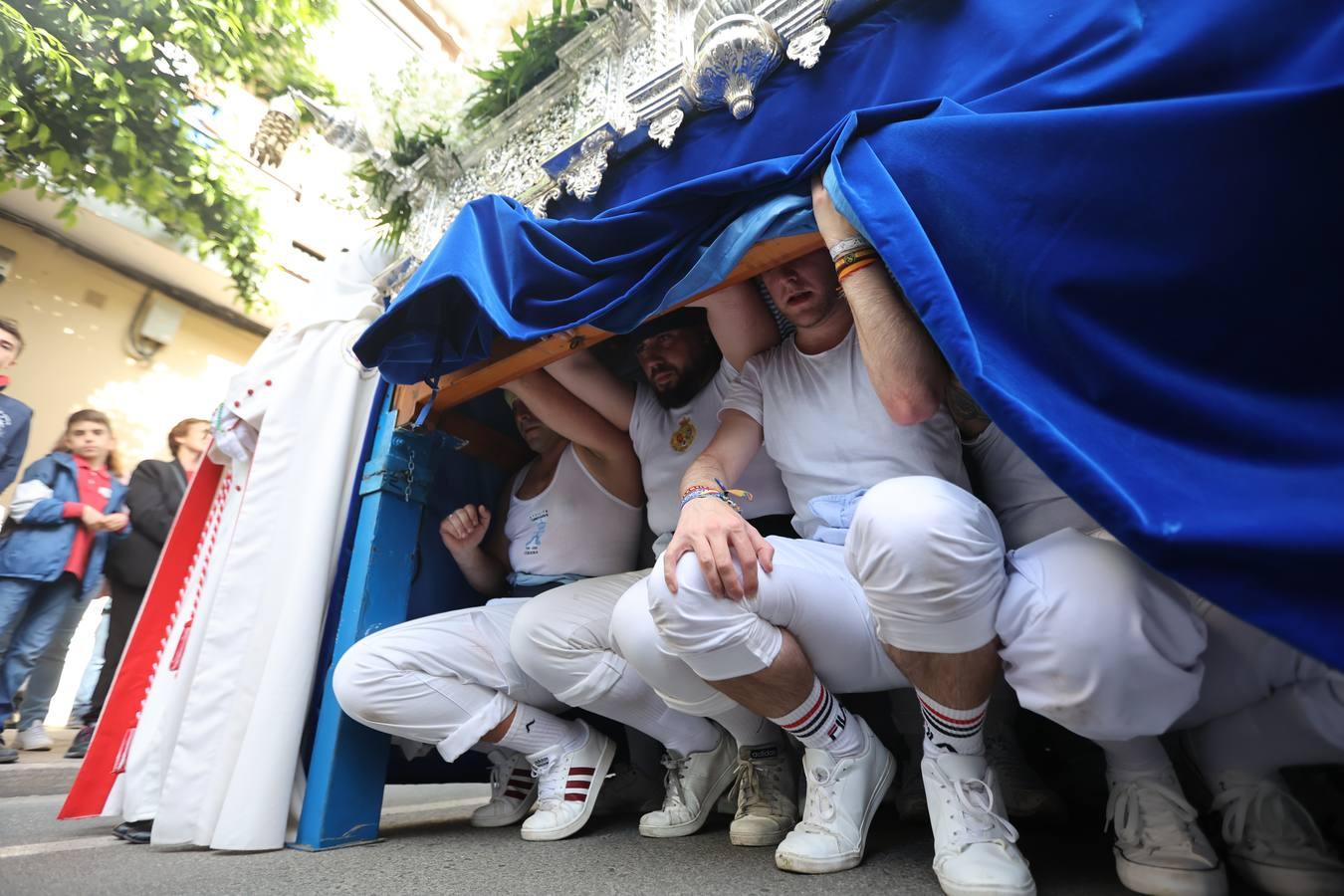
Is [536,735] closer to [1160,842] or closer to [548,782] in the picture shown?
[548,782]

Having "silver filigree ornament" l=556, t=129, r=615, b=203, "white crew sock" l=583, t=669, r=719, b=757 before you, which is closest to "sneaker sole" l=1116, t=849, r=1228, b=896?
"white crew sock" l=583, t=669, r=719, b=757

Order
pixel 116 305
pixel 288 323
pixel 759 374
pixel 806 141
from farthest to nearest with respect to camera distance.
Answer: pixel 116 305 → pixel 288 323 → pixel 759 374 → pixel 806 141

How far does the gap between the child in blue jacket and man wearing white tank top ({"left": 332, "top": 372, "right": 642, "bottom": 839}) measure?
2.21 meters

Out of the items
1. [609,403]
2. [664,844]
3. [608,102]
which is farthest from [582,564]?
[608,102]

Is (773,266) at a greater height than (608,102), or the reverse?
(608,102)

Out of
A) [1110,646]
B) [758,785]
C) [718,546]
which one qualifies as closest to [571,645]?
[758,785]

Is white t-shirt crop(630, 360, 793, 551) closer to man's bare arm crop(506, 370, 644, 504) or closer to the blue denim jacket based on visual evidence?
man's bare arm crop(506, 370, 644, 504)

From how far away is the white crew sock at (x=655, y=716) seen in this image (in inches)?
60.2

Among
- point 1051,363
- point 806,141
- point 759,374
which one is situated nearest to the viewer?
point 1051,363

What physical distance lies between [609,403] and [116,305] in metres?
5.25

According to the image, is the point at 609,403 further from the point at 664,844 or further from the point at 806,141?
Result: the point at 664,844

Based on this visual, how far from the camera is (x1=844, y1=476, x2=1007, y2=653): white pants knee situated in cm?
89

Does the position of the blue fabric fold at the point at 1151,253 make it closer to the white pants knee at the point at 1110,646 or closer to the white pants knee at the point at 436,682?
the white pants knee at the point at 1110,646

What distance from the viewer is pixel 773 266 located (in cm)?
133
